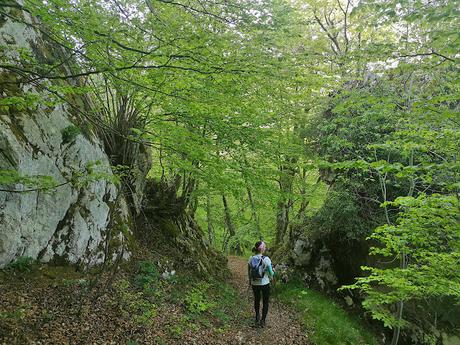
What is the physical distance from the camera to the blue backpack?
746 cm

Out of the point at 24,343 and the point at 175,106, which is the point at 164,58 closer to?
the point at 175,106

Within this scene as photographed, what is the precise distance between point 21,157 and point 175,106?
3.43m

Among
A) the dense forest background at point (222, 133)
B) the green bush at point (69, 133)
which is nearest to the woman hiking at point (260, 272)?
the dense forest background at point (222, 133)

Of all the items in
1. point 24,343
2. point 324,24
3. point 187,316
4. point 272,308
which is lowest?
point 272,308

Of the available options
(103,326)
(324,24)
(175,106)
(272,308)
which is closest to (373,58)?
(175,106)

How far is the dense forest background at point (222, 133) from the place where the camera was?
4.43 metres

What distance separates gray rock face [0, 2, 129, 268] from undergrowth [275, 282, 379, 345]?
19.0 ft

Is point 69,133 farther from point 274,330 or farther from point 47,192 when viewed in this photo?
point 274,330

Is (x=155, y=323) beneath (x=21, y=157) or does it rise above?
beneath

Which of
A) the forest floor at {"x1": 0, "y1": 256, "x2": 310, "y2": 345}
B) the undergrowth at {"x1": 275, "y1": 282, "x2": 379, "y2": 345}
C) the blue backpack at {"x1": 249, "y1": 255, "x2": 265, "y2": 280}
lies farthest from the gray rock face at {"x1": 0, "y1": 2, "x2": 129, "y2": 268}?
the undergrowth at {"x1": 275, "y1": 282, "x2": 379, "y2": 345}

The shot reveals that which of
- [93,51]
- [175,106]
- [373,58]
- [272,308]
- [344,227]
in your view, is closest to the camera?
[93,51]

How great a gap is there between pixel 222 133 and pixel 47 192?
523 cm

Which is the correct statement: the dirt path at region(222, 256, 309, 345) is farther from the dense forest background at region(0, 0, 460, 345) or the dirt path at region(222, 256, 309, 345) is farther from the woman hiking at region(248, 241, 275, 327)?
the dense forest background at region(0, 0, 460, 345)

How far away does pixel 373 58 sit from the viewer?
201 inches
